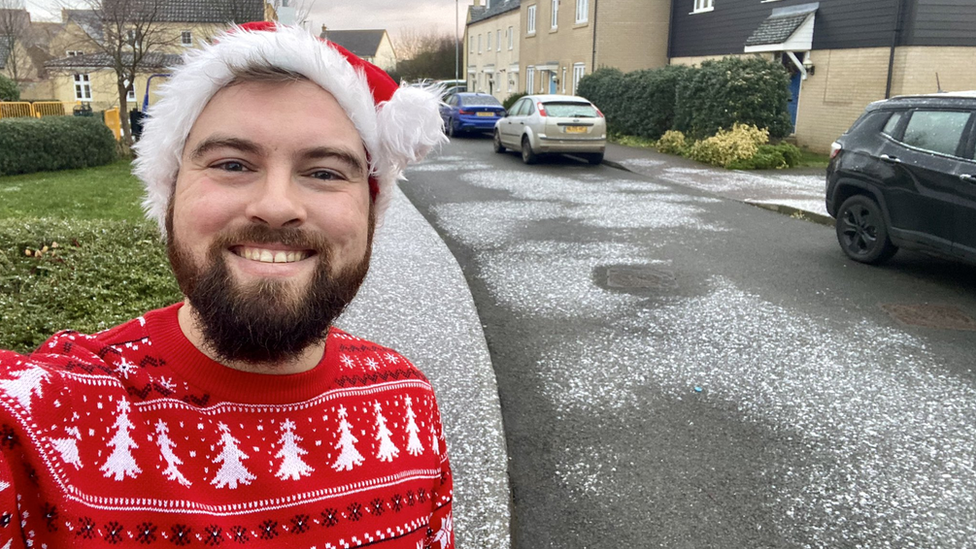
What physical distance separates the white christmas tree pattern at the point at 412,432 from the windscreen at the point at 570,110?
15937mm

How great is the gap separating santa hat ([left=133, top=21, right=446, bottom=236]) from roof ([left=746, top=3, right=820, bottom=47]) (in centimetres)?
2055

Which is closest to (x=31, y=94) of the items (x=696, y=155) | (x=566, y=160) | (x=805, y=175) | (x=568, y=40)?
(x=568, y=40)

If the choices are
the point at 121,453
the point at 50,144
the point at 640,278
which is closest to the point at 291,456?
the point at 121,453

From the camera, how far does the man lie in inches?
42.1

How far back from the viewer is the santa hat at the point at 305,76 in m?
1.39

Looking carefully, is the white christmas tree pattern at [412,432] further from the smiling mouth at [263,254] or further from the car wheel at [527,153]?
the car wheel at [527,153]

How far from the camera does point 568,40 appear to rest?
108 ft

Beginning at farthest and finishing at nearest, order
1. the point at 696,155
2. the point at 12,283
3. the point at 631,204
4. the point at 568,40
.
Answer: the point at 568,40 → the point at 696,155 → the point at 631,204 → the point at 12,283

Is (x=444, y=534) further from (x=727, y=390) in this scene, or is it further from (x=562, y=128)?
(x=562, y=128)

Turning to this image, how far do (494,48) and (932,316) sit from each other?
149 ft

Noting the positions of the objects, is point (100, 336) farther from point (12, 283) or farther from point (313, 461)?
point (12, 283)

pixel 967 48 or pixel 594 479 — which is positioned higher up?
pixel 967 48

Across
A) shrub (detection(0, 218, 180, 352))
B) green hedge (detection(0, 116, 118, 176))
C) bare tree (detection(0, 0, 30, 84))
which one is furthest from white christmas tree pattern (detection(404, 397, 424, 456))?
bare tree (detection(0, 0, 30, 84))

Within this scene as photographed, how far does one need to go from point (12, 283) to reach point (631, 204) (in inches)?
357
